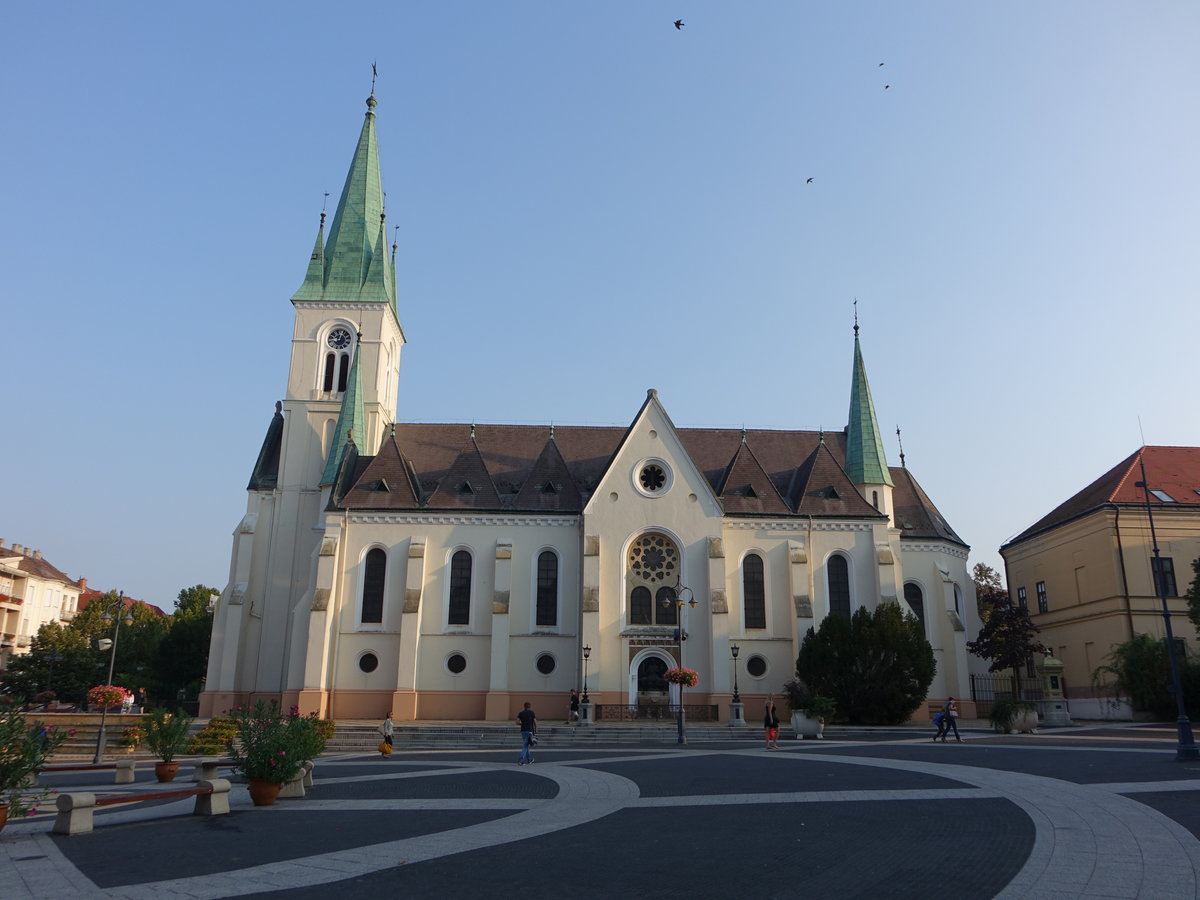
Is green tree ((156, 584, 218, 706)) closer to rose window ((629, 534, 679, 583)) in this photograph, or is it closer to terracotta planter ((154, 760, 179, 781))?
rose window ((629, 534, 679, 583))

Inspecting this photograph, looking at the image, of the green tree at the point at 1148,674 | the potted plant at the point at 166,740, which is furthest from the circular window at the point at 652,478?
the potted plant at the point at 166,740

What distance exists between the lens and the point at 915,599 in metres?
48.3

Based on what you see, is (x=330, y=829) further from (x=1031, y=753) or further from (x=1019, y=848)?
(x=1031, y=753)

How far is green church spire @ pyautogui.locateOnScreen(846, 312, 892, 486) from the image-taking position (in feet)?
162

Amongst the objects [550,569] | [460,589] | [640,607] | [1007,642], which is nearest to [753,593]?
[640,607]

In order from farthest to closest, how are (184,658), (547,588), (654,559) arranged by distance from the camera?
1. (184,658)
2. (547,588)
3. (654,559)

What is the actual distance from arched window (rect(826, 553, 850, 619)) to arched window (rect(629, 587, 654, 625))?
9535mm

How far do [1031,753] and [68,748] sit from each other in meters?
33.2

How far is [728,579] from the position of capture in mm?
45812

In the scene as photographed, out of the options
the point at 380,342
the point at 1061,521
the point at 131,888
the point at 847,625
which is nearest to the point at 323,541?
the point at 380,342

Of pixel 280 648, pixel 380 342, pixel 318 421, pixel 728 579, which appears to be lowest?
pixel 280 648

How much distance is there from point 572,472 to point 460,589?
30.4 feet

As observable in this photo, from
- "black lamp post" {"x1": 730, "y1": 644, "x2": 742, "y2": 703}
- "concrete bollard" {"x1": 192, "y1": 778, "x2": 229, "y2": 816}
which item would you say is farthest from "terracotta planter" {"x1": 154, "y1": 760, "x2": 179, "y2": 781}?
"black lamp post" {"x1": 730, "y1": 644, "x2": 742, "y2": 703}

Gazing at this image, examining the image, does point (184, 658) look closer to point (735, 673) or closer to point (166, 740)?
point (735, 673)
